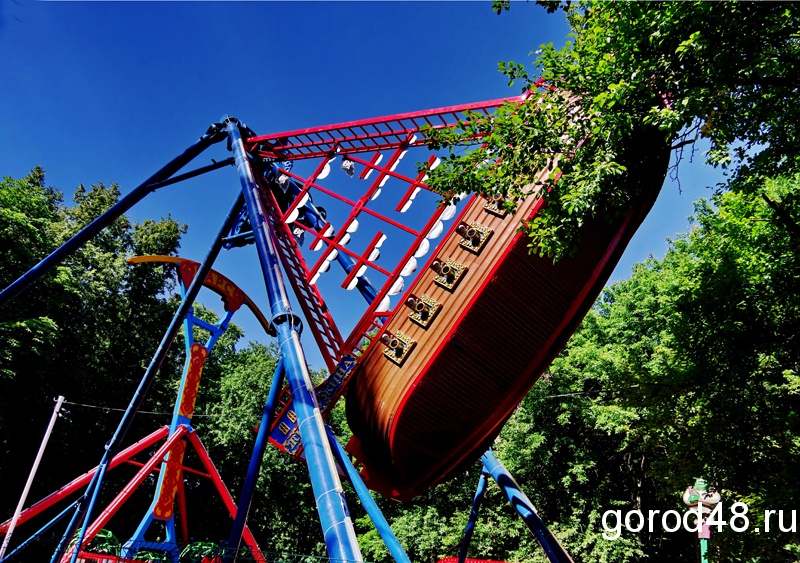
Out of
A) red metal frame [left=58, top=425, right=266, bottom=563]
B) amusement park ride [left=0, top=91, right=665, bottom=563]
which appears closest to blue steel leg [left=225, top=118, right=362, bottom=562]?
amusement park ride [left=0, top=91, right=665, bottom=563]

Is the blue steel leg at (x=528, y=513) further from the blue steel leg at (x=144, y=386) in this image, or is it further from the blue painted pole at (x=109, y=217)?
the blue painted pole at (x=109, y=217)

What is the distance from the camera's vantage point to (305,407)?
23.4 ft

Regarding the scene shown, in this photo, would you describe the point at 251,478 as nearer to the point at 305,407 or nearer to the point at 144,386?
the point at 305,407

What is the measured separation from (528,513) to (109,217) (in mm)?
Answer: 10236

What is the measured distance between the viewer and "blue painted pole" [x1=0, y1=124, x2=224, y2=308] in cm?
1023

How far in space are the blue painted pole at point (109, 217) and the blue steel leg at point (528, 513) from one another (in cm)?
920

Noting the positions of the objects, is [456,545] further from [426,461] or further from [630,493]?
[426,461]

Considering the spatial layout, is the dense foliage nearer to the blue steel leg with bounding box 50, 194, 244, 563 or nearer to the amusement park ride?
the amusement park ride

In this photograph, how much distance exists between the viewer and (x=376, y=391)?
10719 mm

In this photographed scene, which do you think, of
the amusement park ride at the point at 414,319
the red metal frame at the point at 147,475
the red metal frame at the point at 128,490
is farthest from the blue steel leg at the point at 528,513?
the red metal frame at the point at 128,490

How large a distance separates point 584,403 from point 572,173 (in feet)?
59.8

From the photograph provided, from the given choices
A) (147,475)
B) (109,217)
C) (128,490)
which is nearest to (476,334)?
(109,217)

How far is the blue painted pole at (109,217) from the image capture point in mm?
10227

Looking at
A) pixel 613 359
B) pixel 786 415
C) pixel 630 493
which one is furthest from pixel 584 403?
pixel 786 415
